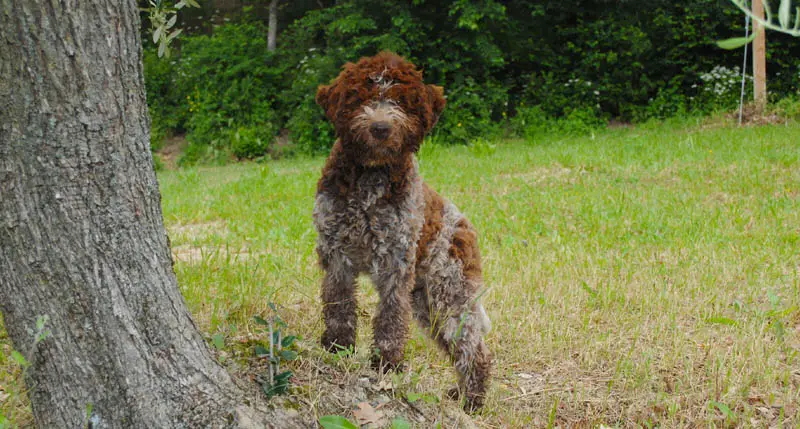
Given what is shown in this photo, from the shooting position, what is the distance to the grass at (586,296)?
3.59 m

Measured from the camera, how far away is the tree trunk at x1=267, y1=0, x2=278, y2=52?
17.8 meters

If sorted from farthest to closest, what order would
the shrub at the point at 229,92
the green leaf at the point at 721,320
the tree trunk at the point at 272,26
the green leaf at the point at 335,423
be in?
the tree trunk at the point at 272,26
the shrub at the point at 229,92
the green leaf at the point at 721,320
the green leaf at the point at 335,423

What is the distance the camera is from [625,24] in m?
17.4

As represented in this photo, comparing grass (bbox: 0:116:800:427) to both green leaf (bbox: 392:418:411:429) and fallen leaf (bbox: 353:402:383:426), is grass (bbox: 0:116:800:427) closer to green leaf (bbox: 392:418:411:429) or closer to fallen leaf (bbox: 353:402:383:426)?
fallen leaf (bbox: 353:402:383:426)

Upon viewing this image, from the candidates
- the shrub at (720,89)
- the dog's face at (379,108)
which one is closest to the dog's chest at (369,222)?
the dog's face at (379,108)

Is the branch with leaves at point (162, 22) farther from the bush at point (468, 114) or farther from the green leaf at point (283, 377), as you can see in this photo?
the bush at point (468, 114)

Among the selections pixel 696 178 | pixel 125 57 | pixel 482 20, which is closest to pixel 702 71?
pixel 482 20

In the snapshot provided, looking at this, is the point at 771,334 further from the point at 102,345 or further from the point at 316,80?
the point at 316,80

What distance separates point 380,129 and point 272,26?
15.9m

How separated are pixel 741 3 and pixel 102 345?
2156 mm

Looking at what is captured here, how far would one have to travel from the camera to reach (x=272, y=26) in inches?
709

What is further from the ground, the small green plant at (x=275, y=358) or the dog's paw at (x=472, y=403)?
the small green plant at (x=275, y=358)

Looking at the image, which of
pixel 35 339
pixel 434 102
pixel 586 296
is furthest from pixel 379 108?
pixel 586 296

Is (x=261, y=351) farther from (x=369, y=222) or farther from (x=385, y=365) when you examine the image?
(x=369, y=222)
